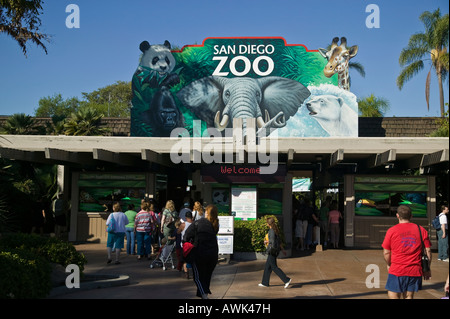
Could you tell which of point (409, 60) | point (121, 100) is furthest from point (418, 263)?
point (121, 100)

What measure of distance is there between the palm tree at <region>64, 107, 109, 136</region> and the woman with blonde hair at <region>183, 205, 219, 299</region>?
1526 centimetres

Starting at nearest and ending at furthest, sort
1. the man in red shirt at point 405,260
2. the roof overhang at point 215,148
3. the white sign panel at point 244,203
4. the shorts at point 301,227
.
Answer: the man in red shirt at point 405,260, the white sign panel at point 244,203, the roof overhang at point 215,148, the shorts at point 301,227

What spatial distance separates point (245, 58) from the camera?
23.5 meters

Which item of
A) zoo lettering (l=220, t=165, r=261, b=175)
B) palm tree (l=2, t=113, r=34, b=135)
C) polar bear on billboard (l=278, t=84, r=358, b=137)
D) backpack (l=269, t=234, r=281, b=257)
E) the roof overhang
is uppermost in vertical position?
polar bear on billboard (l=278, t=84, r=358, b=137)

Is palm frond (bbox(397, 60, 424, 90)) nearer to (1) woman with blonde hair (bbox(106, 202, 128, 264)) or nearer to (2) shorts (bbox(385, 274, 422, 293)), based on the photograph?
(1) woman with blonde hair (bbox(106, 202, 128, 264))

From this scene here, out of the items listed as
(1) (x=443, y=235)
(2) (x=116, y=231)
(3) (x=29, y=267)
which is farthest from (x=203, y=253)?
(1) (x=443, y=235)

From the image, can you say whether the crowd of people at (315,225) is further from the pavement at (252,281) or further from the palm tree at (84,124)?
the palm tree at (84,124)

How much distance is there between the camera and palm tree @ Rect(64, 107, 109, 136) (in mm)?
22578

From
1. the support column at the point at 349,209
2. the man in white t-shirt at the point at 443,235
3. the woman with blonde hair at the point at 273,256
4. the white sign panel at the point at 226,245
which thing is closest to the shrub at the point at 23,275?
the woman with blonde hair at the point at 273,256

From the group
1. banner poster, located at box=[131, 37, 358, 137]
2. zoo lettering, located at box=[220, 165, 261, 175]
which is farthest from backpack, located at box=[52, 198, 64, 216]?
zoo lettering, located at box=[220, 165, 261, 175]

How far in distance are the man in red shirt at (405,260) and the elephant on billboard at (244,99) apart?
16459mm

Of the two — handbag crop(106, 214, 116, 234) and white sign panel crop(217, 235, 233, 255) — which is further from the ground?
handbag crop(106, 214, 116, 234)

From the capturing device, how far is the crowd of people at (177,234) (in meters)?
8.41

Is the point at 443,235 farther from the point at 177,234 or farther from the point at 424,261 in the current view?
Result: the point at 424,261
